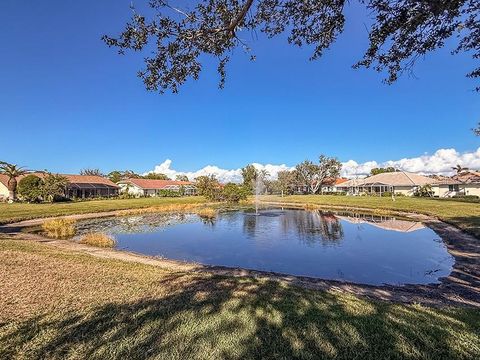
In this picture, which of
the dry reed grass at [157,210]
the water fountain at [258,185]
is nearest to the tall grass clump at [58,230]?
the dry reed grass at [157,210]

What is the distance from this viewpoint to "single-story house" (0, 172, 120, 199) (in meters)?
48.9

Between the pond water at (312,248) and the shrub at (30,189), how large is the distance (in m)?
24.0

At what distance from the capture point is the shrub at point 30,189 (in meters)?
39.9

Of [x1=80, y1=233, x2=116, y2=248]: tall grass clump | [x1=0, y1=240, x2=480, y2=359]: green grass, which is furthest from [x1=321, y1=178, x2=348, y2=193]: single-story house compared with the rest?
[x1=0, y1=240, x2=480, y2=359]: green grass

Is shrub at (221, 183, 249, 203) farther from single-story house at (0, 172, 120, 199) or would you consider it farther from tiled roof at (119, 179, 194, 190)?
tiled roof at (119, 179, 194, 190)

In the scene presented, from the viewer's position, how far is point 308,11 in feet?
22.0

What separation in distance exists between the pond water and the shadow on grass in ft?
17.3

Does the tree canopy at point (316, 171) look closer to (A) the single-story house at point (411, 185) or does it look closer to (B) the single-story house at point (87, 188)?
(A) the single-story house at point (411, 185)

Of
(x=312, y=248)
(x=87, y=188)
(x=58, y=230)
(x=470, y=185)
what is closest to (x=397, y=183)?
(x=470, y=185)

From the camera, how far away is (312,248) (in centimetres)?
→ 1438

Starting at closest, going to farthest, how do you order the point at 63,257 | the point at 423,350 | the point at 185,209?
the point at 423,350 → the point at 63,257 → the point at 185,209

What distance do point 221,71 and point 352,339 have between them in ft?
19.0

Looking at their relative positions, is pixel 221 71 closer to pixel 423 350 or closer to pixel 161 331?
pixel 161 331

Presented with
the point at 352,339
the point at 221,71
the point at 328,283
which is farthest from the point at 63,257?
the point at 352,339
